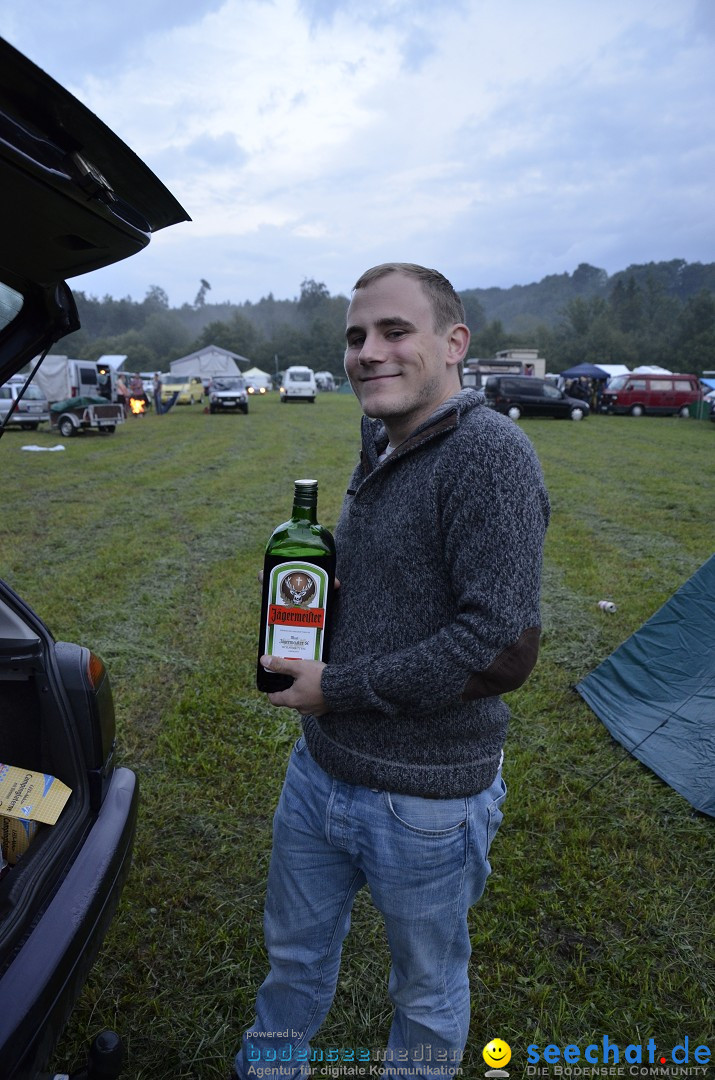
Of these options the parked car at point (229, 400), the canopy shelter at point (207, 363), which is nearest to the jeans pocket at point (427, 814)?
the parked car at point (229, 400)

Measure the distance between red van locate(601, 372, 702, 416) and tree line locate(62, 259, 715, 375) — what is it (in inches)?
704

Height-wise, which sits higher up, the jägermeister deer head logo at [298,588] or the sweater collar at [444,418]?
the sweater collar at [444,418]

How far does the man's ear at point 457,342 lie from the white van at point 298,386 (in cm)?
3013

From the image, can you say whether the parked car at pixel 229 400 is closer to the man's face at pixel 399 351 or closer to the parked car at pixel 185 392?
the parked car at pixel 185 392

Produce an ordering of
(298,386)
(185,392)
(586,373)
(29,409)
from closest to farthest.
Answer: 1. (29,409)
2. (298,386)
3. (185,392)
4. (586,373)

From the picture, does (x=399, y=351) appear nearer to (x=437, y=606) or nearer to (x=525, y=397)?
(x=437, y=606)

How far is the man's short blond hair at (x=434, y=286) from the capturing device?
4.29ft

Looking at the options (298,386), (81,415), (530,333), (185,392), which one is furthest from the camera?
(530,333)

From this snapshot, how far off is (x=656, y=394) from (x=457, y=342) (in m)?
27.3

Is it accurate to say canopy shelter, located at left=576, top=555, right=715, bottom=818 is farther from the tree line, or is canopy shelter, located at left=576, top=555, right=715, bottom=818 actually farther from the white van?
the tree line

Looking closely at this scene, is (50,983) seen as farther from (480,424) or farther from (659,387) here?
(659,387)

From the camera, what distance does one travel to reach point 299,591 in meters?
1.38

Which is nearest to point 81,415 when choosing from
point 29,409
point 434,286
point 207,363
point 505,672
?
point 29,409

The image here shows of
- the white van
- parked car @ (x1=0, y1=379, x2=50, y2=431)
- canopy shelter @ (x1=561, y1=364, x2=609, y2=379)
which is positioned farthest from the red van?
parked car @ (x1=0, y1=379, x2=50, y2=431)
